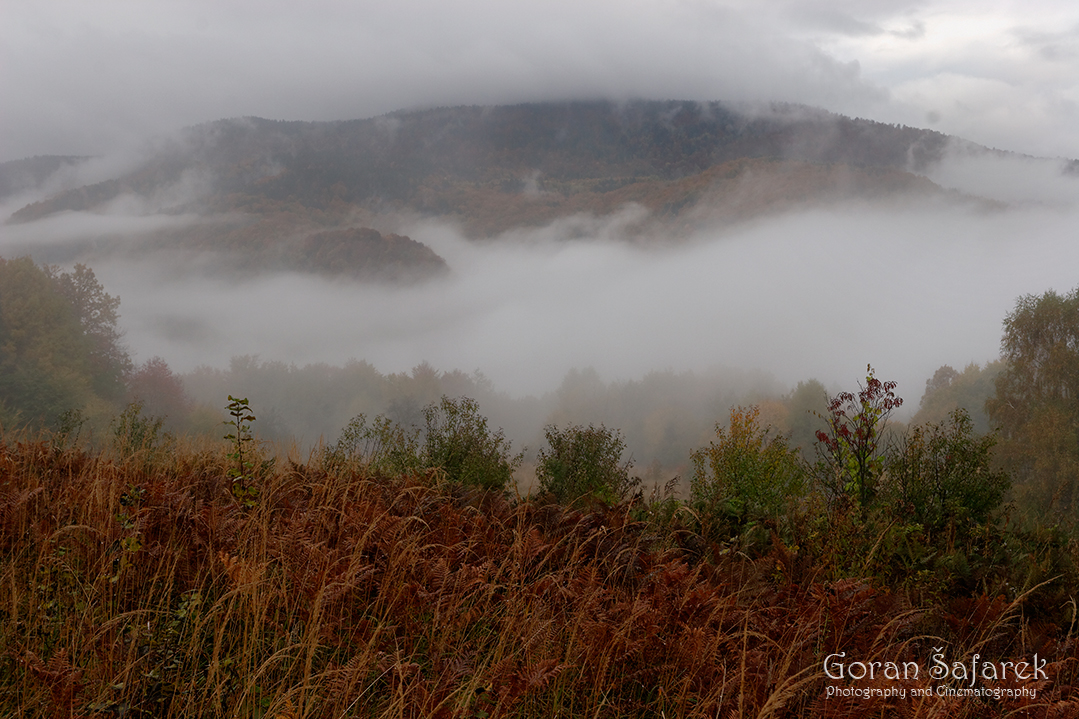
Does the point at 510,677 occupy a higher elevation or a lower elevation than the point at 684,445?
higher

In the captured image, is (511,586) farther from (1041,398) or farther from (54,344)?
(54,344)

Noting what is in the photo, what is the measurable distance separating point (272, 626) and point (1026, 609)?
5088mm

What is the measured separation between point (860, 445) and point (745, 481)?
7.06 feet

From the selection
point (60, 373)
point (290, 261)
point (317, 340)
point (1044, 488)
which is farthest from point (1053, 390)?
point (290, 261)

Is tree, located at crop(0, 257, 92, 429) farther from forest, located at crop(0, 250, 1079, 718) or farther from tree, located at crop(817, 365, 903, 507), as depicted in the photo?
tree, located at crop(817, 365, 903, 507)

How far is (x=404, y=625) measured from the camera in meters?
3.59

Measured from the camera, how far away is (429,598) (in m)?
3.59

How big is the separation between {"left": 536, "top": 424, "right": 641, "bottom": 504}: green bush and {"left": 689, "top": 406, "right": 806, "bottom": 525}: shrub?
1.06 metres

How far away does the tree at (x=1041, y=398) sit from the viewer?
27.3 m

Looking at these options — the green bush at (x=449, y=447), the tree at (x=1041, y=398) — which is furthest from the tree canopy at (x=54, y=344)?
the tree at (x=1041, y=398)

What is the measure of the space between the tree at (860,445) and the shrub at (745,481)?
0.60m

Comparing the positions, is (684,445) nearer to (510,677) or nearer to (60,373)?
(60,373)

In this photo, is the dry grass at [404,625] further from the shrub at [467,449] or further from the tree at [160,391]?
the tree at [160,391]

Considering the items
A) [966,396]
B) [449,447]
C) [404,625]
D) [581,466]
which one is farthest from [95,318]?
[966,396]
